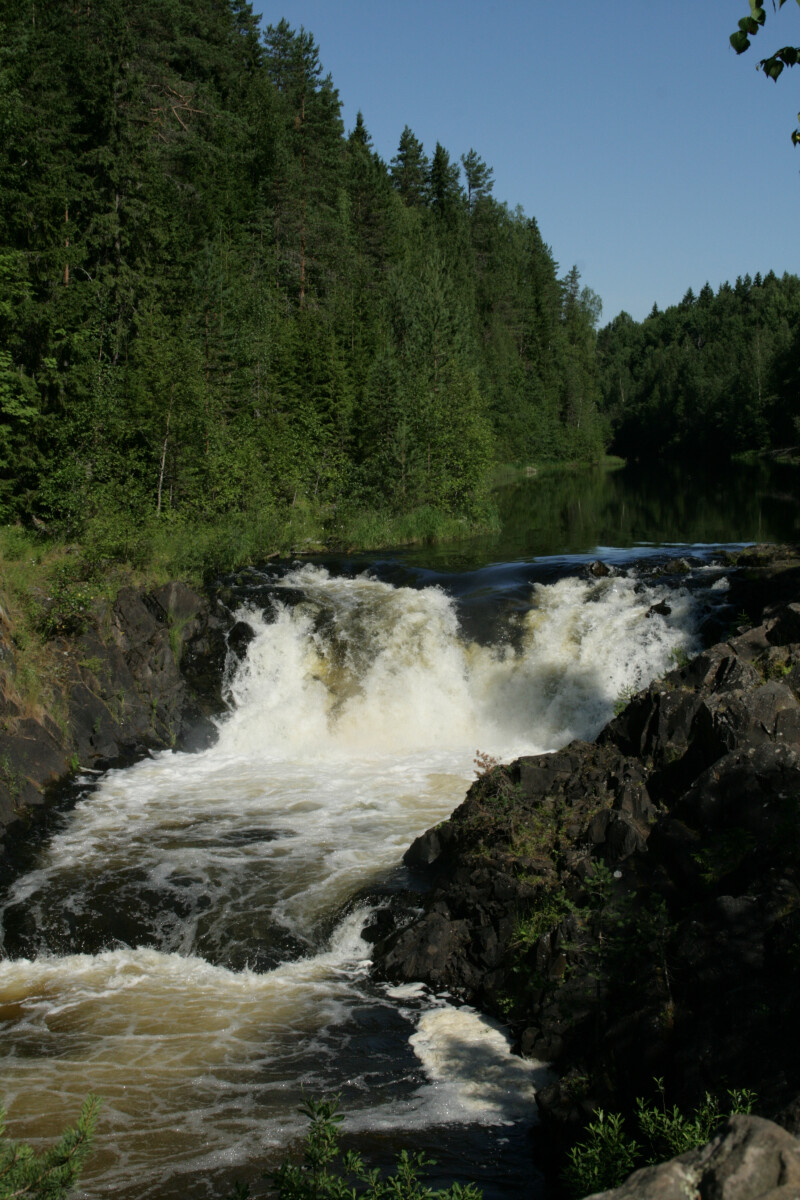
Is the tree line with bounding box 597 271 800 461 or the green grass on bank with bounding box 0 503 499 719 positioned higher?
the tree line with bounding box 597 271 800 461

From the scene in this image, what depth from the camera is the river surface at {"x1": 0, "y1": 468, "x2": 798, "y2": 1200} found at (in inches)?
259

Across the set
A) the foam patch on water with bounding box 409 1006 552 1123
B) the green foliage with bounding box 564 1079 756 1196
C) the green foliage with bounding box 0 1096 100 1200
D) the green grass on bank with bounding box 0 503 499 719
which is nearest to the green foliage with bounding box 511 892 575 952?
the foam patch on water with bounding box 409 1006 552 1123

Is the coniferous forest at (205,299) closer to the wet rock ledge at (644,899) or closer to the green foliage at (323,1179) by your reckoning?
the wet rock ledge at (644,899)

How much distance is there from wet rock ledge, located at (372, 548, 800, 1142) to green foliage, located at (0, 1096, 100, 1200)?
133 inches

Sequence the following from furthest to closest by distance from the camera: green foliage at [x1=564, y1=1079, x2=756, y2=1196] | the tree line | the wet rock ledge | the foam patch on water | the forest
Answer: the tree line → the forest → the foam patch on water → the wet rock ledge → green foliage at [x1=564, y1=1079, x2=756, y2=1196]

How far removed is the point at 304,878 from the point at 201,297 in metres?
23.5

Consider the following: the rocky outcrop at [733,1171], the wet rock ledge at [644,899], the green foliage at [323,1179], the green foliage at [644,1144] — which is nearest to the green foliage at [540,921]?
the wet rock ledge at [644,899]

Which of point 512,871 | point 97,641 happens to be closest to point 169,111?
point 97,641

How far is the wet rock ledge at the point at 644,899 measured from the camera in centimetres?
609

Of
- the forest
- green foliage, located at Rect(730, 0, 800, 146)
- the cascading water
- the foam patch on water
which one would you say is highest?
the forest

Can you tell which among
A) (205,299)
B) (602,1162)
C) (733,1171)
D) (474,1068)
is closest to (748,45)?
(733,1171)

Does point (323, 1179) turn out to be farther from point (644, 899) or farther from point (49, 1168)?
point (644, 899)

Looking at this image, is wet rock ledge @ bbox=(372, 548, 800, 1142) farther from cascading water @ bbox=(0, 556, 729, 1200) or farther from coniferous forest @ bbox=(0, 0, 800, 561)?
coniferous forest @ bbox=(0, 0, 800, 561)

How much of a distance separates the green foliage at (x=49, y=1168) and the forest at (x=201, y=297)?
16.3m
